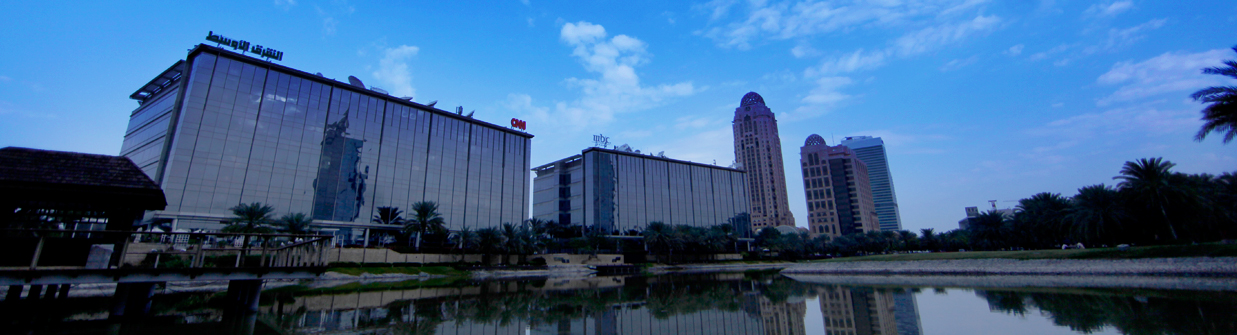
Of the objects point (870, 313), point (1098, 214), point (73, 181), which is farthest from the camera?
point (1098, 214)

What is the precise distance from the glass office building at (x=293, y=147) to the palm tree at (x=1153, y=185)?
8518cm

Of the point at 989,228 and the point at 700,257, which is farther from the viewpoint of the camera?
the point at 700,257

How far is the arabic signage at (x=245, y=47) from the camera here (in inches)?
2606

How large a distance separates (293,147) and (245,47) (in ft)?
A: 51.4

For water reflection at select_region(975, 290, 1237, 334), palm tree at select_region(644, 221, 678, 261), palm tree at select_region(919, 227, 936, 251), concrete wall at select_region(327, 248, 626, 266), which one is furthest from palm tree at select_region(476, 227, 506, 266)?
palm tree at select_region(919, 227, 936, 251)

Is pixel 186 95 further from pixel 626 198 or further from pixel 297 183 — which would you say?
pixel 626 198

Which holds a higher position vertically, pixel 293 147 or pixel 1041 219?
pixel 293 147

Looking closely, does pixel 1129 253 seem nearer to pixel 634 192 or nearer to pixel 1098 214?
pixel 1098 214

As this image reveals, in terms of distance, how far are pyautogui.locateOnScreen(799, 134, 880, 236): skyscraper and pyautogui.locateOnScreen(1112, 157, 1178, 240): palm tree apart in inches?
5592

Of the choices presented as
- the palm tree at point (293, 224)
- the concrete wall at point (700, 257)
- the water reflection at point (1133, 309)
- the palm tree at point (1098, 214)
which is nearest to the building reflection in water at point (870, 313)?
the water reflection at point (1133, 309)

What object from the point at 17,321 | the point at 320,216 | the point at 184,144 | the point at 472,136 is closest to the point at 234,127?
the point at 184,144

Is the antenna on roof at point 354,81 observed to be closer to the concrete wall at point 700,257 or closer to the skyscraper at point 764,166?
the concrete wall at point 700,257

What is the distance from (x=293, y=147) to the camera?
70.1 metres

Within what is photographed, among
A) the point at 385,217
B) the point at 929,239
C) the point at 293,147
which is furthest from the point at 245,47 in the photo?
the point at 929,239
